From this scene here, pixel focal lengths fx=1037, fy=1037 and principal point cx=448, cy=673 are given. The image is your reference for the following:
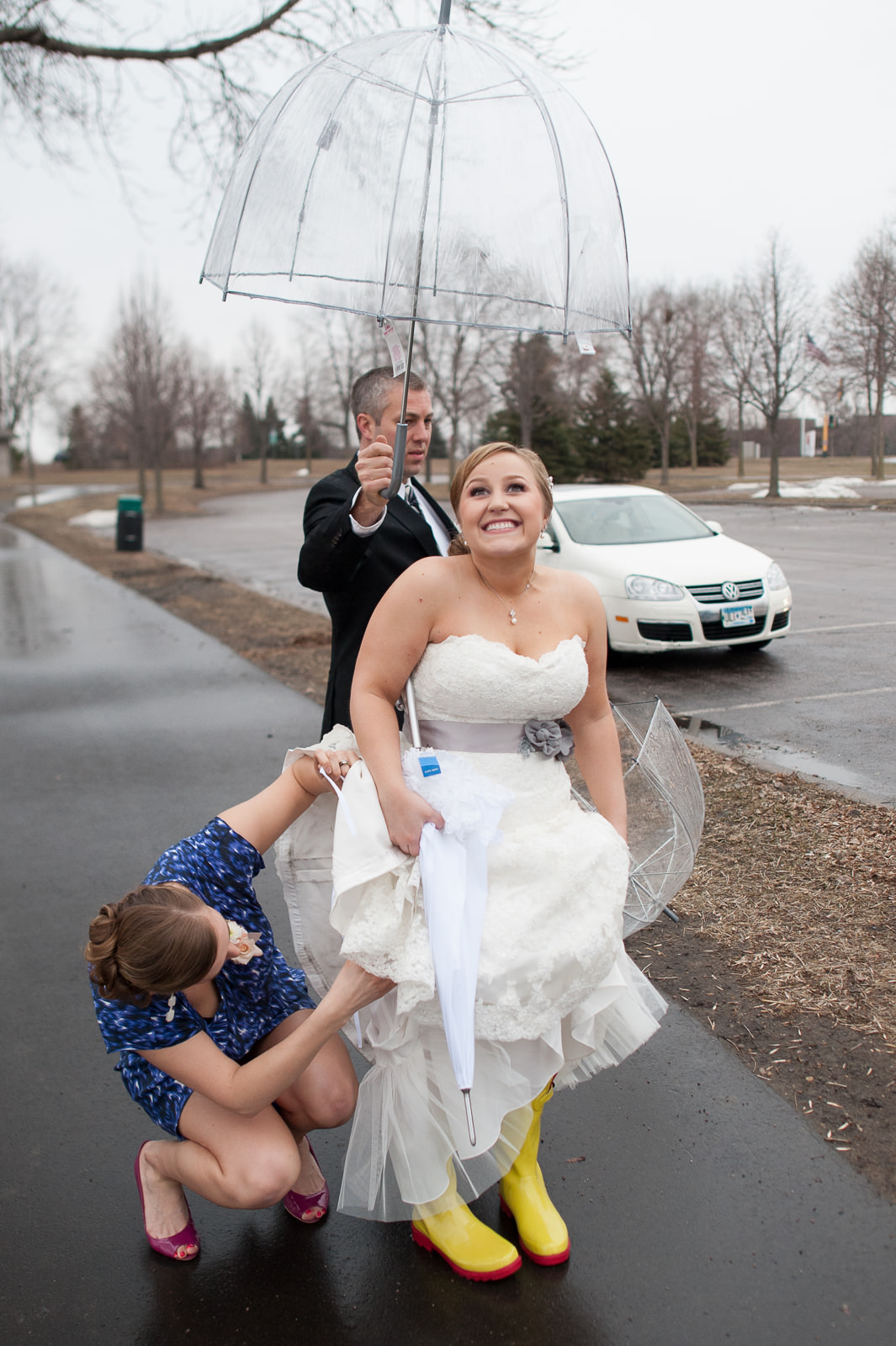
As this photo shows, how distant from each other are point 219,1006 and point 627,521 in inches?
334

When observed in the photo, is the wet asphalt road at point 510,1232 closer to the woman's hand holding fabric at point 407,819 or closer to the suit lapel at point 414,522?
the woman's hand holding fabric at point 407,819

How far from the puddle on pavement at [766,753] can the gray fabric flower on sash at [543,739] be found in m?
3.65

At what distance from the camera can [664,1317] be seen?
90.4 inches

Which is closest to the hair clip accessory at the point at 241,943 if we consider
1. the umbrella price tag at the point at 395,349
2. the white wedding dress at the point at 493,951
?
the white wedding dress at the point at 493,951

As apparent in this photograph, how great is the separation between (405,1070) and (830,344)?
36.1m

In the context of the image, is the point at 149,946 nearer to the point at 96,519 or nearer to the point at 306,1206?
the point at 306,1206

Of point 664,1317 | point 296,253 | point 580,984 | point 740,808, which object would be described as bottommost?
point 664,1317

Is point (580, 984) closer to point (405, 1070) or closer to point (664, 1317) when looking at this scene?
point (405, 1070)

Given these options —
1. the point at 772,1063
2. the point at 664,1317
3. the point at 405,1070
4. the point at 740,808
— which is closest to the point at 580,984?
the point at 405,1070

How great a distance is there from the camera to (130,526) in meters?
24.3

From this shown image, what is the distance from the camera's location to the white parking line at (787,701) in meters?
7.54

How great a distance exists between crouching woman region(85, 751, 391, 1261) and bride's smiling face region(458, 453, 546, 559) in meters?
0.65

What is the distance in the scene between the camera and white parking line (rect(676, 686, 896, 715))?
297 inches

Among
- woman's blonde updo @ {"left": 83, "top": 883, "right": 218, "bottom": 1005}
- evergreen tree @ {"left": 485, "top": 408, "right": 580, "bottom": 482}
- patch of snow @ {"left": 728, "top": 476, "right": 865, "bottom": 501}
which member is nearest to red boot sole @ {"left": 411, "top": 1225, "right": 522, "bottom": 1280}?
woman's blonde updo @ {"left": 83, "top": 883, "right": 218, "bottom": 1005}
